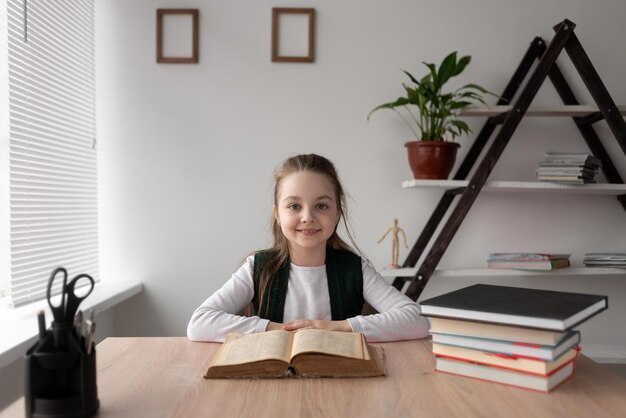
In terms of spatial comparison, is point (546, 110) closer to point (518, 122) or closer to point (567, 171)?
point (518, 122)

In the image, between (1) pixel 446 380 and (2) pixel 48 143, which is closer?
(1) pixel 446 380

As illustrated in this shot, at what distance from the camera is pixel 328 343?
108cm

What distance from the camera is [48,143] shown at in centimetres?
222

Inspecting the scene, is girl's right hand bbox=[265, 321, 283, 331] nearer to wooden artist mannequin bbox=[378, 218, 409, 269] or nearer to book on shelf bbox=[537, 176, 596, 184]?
wooden artist mannequin bbox=[378, 218, 409, 269]

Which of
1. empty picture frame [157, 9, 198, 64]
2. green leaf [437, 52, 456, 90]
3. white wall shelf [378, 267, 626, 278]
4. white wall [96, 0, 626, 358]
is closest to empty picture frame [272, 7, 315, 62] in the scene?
white wall [96, 0, 626, 358]

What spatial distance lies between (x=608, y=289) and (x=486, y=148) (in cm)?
93

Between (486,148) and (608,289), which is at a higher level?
(486,148)

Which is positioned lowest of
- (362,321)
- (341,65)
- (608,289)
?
(608,289)

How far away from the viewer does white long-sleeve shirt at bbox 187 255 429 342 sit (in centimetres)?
134

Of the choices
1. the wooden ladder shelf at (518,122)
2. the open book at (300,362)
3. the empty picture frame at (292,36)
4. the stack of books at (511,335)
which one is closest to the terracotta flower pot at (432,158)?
the wooden ladder shelf at (518,122)

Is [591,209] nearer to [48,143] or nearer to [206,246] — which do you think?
[206,246]

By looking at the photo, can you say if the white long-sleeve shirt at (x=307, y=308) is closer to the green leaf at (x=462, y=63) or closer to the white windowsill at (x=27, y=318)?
the white windowsill at (x=27, y=318)

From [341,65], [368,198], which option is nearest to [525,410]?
[368,198]

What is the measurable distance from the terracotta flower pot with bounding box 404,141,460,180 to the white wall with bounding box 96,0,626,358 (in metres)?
0.25
